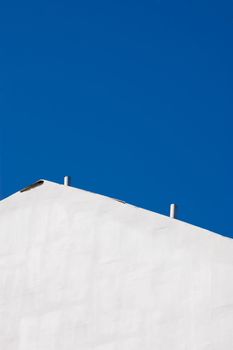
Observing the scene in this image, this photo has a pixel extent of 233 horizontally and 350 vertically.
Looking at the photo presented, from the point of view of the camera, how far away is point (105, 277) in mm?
20438

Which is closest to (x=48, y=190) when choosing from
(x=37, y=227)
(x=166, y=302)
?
(x=37, y=227)

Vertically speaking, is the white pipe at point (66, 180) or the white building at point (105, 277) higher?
the white pipe at point (66, 180)

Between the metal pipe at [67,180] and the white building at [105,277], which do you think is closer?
the white building at [105,277]

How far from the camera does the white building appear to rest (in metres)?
18.1

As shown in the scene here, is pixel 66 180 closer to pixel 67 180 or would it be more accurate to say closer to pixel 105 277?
pixel 67 180

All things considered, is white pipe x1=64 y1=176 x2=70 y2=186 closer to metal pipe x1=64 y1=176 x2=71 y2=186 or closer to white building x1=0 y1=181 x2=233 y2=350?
metal pipe x1=64 y1=176 x2=71 y2=186

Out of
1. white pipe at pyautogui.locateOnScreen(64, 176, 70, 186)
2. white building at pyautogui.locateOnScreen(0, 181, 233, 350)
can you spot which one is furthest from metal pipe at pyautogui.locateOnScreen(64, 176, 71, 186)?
white building at pyautogui.locateOnScreen(0, 181, 233, 350)

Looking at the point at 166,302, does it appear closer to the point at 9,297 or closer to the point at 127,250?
the point at 127,250

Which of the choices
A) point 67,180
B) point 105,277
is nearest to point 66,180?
point 67,180

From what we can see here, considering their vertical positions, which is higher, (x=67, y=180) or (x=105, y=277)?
(x=67, y=180)

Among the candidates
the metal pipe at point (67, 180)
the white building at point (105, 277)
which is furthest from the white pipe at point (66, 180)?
the white building at point (105, 277)

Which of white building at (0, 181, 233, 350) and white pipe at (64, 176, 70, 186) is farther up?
white pipe at (64, 176, 70, 186)

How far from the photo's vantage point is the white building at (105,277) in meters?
18.1

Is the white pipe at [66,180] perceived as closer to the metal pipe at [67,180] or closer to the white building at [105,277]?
the metal pipe at [67,180]
